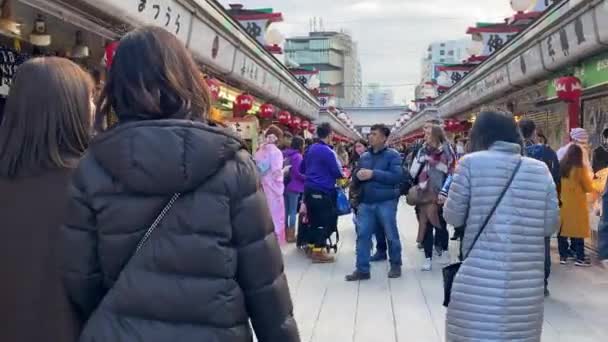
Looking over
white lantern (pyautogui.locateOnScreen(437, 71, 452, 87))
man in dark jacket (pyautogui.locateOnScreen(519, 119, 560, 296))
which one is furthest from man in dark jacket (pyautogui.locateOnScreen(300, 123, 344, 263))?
white lantern (pyautogui.locateOnScreen(437, 71, 452, 87))

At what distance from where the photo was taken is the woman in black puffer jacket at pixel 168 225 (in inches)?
69.0

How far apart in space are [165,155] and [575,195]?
23.5ft

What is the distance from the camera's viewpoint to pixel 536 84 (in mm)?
13453

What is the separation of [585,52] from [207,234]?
8.41 metres

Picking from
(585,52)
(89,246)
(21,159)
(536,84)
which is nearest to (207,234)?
(89,246)

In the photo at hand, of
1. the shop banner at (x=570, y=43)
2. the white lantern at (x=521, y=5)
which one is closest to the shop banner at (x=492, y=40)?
the white lantern at (x=521, y=5)

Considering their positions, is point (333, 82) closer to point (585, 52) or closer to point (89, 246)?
point (585, 52)

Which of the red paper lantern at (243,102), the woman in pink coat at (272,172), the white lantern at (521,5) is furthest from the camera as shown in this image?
the white lantern at (521,5)

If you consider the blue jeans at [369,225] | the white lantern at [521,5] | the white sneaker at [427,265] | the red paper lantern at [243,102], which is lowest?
the white sneaker at [427,265]

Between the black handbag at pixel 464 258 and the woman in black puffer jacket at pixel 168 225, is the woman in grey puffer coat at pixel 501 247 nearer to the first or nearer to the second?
the black handbag at pixel 464 258

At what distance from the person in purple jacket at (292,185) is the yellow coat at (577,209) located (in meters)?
3.62

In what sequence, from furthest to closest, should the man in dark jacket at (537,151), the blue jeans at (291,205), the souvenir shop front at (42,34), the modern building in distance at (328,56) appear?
the modern building in distance at (328,56) < the blue jeans at (291,205) < the man in dark jacket at (537,151) < the souvenir shop front at (42,34)

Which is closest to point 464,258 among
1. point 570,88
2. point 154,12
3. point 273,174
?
point 154,12

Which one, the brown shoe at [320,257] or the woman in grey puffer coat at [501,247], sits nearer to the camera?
the woman in grey puffer coat at [501,247]
